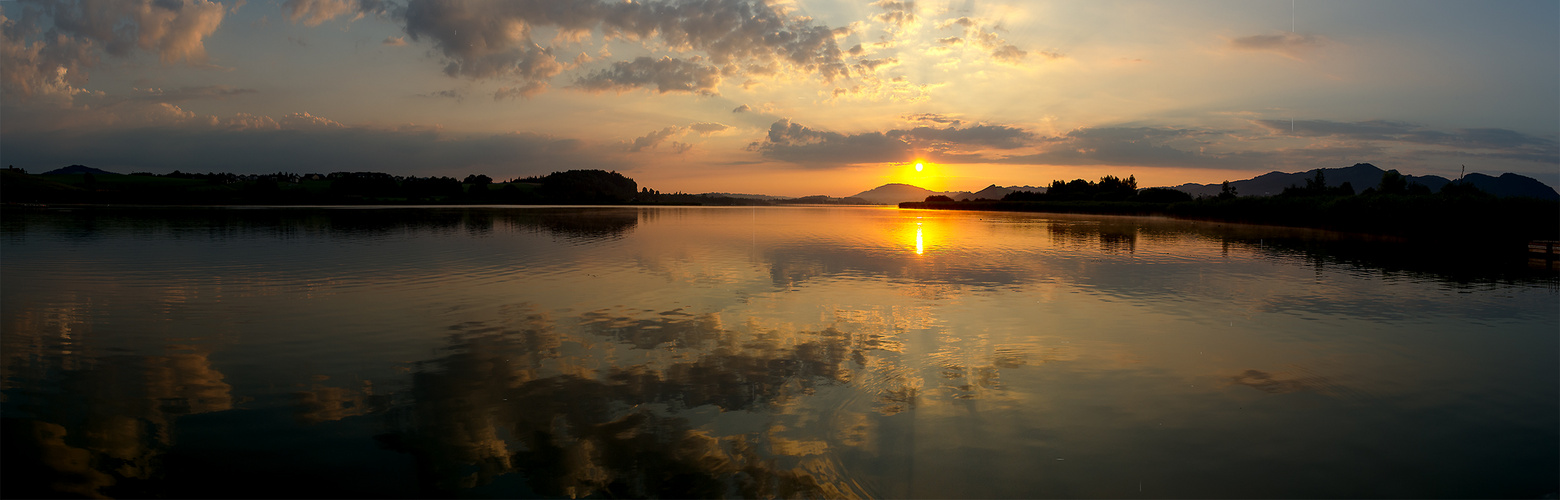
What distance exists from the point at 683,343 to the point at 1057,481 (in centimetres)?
776

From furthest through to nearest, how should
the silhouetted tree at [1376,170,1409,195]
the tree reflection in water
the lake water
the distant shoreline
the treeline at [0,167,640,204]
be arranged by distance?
the treeline at [0,167,640,204], the silhouetted tree at [1376,170,1409,195], the distant shoreline, the lake water, the tree reflection in water

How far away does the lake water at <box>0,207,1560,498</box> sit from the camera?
7.50 metres

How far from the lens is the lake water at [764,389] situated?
24.6ft

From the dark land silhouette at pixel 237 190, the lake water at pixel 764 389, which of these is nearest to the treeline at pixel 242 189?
the dark land silhouette at pixel 237 190

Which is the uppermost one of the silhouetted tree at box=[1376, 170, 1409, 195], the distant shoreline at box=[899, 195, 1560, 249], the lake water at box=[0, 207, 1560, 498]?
the silhouetted tree at box=[1376, 170, 1409, 195]

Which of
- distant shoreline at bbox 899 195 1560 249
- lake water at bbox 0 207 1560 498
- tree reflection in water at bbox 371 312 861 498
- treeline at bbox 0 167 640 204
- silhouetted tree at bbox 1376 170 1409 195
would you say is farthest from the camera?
treeline at bbox 0 167 640 204

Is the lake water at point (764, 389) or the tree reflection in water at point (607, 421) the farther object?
the lake water at point (764, 389)

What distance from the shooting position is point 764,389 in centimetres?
1045

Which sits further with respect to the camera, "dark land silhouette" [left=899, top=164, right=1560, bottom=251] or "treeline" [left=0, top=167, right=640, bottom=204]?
"treeline" [left=0, top=167, right=640, bottom=204]

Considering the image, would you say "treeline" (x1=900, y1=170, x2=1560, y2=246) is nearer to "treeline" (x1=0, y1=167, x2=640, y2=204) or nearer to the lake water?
the lake water

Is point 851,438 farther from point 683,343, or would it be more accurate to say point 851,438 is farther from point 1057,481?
point 683,343

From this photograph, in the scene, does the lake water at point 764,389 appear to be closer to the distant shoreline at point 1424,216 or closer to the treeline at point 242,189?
the distant shoreline at point 1424,216

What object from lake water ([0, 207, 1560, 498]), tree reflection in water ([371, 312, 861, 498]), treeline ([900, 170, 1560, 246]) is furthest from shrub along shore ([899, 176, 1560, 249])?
tree reflection in water ([371, 312, 861, 498])

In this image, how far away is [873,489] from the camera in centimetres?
723
